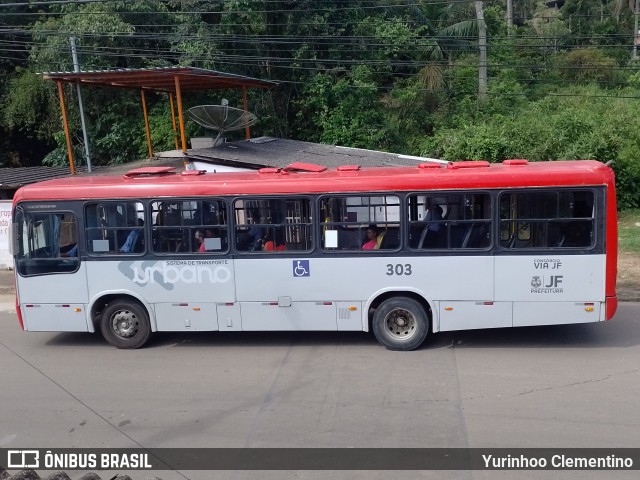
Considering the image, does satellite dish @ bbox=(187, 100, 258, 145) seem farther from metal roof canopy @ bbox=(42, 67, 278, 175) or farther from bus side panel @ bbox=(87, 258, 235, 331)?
bus side panel @ bbox=(87, 258, 235, 331)

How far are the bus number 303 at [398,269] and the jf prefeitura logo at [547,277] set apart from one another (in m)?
1.77

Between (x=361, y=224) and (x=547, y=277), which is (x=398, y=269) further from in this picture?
(x=547, y=277)

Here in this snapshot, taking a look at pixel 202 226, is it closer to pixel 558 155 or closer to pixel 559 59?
pixel 558 155

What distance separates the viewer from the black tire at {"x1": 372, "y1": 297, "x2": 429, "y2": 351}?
32.8 feet

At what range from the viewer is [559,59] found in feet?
117

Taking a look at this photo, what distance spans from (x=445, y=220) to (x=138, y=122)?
18752 mm

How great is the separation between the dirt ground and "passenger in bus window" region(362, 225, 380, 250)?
5.63 metres

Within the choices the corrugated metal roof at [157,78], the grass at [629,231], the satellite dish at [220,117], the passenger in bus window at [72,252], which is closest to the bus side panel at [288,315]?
the passenger in bus window at [72,252]

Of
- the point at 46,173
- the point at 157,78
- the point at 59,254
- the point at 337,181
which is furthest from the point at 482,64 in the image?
the point at 59,254

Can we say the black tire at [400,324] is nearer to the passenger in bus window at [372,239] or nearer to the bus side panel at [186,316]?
the passenger in bus window at [372,239]

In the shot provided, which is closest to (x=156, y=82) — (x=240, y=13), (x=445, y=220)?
(x=240, y=13)

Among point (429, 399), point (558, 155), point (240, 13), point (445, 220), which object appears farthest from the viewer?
point (240, 13)

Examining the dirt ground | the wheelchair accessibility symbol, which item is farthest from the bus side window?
the dirt ground

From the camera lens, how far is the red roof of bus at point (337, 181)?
31.3ft
